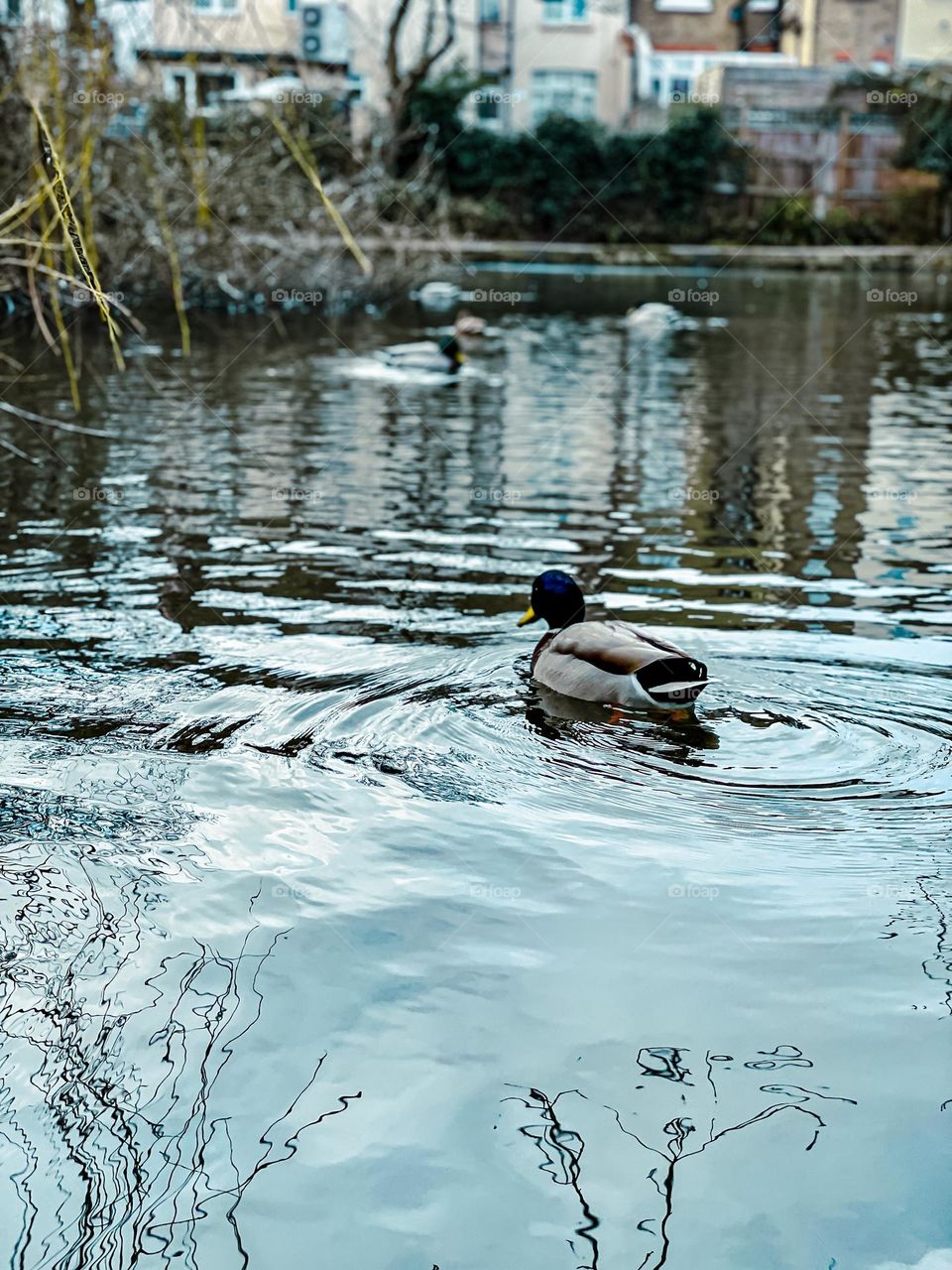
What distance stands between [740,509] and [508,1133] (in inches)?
292

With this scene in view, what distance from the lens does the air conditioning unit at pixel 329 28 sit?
43.8m

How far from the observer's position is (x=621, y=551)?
9.01m
